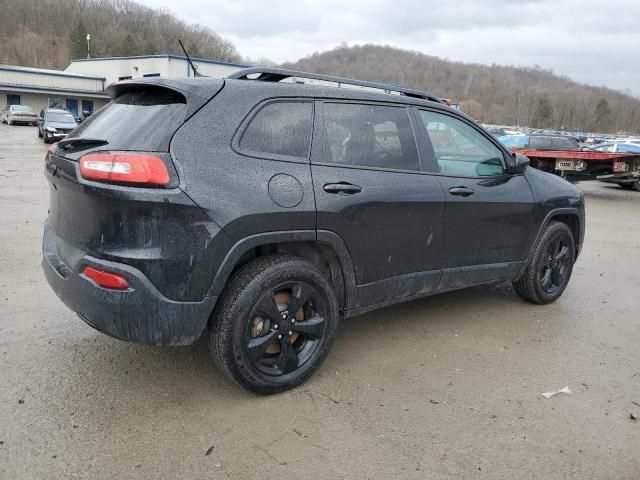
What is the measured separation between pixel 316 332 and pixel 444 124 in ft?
6.27

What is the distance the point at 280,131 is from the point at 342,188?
19.4 inches

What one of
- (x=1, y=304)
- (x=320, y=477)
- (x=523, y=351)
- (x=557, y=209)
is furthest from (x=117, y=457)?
(x=557, y=209)

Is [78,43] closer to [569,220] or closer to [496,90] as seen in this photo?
[496,90]

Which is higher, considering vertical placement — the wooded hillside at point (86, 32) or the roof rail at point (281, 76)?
the wooded hillside at point (86, 32)

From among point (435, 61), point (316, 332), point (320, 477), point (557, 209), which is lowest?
point (320, 477)

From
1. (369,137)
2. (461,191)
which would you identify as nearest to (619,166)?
(461,191)

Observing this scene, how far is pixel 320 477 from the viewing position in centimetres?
243

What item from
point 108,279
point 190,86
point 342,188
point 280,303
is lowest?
point 280,303

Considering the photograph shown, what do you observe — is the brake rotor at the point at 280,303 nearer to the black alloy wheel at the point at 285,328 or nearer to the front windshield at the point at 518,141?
the black alloy wheel at the point at 285,328

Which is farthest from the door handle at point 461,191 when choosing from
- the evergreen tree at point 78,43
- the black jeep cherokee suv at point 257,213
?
the evergreen tree at point 78,43

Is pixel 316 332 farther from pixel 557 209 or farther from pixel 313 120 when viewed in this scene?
pixel 557 209

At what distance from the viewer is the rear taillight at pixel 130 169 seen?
2.56 m

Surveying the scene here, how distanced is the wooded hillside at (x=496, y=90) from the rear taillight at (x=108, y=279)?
107 m

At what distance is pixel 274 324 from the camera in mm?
3020
